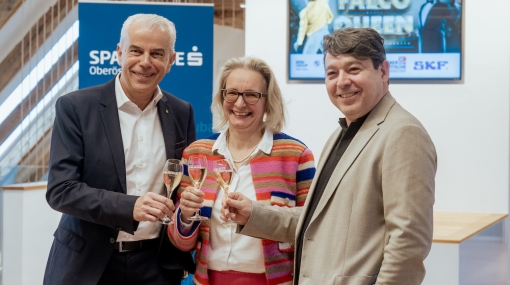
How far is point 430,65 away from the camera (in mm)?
5520

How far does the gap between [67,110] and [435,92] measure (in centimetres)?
389

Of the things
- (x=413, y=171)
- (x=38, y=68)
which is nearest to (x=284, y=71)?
(x=38, y=68)

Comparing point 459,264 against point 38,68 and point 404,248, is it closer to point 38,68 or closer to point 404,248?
point 404,248

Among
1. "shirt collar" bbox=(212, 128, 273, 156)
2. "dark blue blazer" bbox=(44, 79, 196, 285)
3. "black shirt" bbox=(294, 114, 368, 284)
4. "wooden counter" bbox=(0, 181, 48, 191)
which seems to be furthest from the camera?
"wooden counter" bbox=(0, 181, 48, 191)

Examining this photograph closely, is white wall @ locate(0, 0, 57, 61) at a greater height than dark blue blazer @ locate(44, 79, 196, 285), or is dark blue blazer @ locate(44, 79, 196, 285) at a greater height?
white wall @ locate(0, 0, 57, 61)

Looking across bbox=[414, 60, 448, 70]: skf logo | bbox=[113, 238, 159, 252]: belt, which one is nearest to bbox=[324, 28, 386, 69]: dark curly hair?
bbox=[113, 238, 159, 252]: belt

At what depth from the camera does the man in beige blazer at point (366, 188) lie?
5.67 feet

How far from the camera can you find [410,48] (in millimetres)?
5512

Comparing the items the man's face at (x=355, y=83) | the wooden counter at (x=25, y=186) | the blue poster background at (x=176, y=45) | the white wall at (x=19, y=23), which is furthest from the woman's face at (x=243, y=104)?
the white wall at (x=19, y=23)

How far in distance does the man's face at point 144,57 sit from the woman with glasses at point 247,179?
250mm

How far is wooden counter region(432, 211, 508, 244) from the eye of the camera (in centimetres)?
347

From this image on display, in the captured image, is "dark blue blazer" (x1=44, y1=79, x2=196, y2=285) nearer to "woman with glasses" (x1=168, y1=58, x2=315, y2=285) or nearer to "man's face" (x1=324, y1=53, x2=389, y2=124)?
"woman with glasses" (x1=168, y1=58, x2=315, y2=285)

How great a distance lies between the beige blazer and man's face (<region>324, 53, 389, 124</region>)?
0.03 meters

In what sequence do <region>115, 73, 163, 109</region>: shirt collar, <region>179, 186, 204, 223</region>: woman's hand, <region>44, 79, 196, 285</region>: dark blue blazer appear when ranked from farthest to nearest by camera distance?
<region>115, 73, 163, 109</region>: shirt collar < <region>44, 79, 196, 285</region>: dark blue blazer < <region>179, 186, 204, 223</region>: woman's hand
